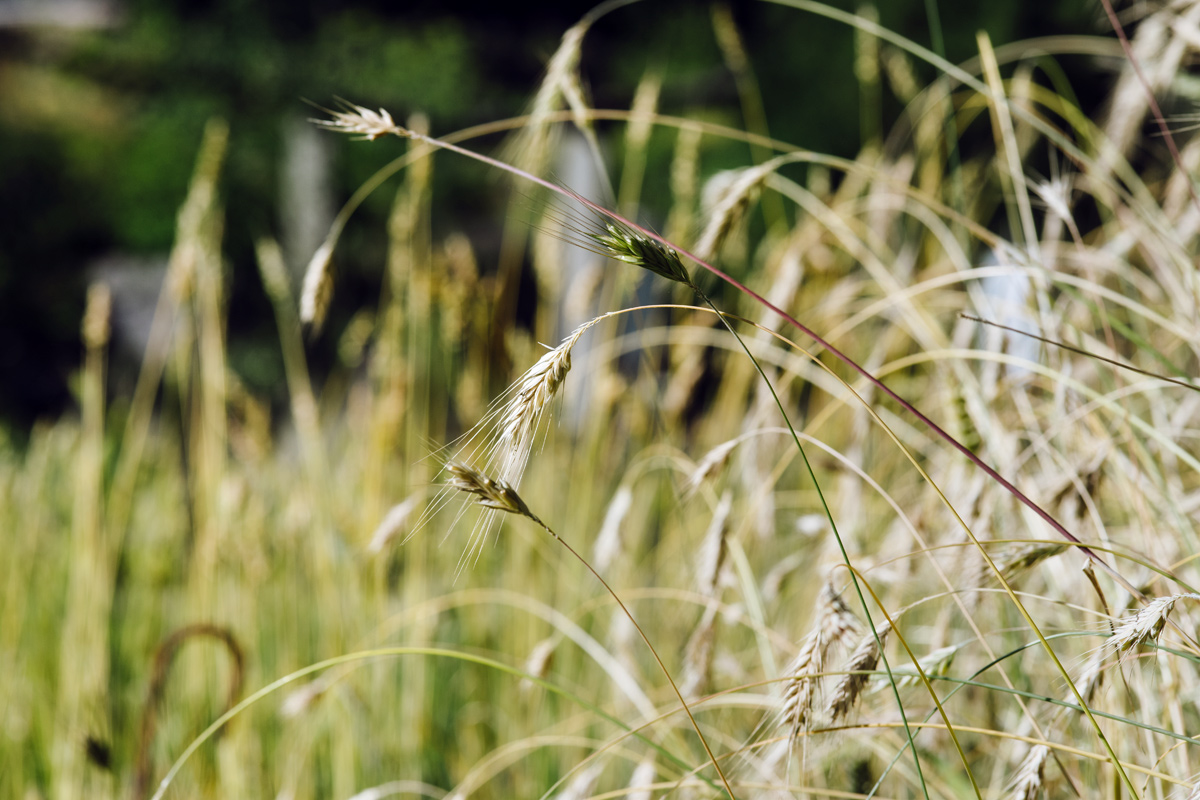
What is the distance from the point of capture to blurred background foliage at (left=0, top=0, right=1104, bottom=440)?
213 inches

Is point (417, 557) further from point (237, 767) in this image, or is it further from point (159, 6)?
point (159, 6)

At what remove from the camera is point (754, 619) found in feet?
2.63

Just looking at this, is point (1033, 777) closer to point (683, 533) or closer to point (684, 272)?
point (684, 272)

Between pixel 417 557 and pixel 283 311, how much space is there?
484mm

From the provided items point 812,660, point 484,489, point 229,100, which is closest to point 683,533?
point 812,660

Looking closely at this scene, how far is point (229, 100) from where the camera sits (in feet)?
19.6

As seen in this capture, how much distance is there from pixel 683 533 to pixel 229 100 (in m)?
6.33

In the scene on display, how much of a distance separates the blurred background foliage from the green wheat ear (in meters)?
4.89

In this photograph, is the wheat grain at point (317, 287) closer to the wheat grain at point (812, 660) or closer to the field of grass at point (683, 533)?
the field of grass at point (683, 533)

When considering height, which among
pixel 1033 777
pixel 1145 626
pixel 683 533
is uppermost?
pixel 1145 626

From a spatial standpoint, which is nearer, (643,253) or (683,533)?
(643,253)

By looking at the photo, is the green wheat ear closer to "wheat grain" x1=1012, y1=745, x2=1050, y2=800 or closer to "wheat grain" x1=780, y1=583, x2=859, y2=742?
"wheat grain" x1=780, y1=583, x2=859, y2=742

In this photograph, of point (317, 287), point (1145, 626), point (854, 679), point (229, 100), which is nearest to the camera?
point (1145, 626)

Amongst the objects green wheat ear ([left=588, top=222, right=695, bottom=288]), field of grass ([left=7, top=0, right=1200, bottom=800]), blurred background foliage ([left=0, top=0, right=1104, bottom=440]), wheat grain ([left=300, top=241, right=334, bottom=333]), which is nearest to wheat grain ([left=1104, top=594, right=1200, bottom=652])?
field of grass ([left=7, top=0, right=1200, bottom=800])
